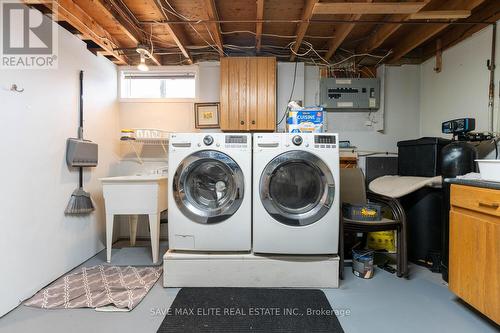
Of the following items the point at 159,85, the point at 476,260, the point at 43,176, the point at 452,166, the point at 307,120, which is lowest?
the point at 476,260

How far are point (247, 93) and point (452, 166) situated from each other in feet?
6.61

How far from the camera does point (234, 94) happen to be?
8.98 feet

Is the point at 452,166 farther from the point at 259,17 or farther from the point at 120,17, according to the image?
the point at 120,17

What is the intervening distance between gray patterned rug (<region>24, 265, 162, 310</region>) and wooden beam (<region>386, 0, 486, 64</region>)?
332cm

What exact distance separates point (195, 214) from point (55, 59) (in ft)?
5.59

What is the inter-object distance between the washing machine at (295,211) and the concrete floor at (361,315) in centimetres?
39

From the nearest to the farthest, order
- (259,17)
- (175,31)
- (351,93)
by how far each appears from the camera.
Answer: (259,17), (175,31), (351,93)

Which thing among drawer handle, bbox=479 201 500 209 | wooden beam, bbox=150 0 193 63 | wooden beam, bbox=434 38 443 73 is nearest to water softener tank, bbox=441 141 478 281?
drawer handle, bbox=479 201 500 209

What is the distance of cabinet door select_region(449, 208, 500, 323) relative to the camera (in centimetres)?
129

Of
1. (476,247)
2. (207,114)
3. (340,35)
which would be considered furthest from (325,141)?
(207,114)

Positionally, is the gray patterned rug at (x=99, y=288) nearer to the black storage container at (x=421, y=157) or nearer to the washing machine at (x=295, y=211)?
the washing machine at (x=295, y=211)

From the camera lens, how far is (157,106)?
2.96 m

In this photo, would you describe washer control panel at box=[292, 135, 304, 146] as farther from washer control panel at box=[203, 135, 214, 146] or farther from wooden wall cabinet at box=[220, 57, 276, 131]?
wooden wall cabinet at box=[220, 57, 276, 131]

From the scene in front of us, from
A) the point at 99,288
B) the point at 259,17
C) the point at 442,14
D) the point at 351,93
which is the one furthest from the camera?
the point at 351,93
